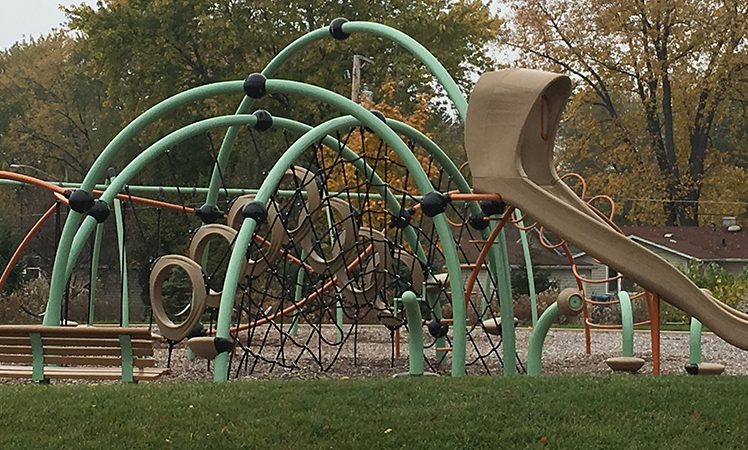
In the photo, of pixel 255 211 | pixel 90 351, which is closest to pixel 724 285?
pixel 255 211

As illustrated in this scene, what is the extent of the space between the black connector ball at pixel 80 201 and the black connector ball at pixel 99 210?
35mm

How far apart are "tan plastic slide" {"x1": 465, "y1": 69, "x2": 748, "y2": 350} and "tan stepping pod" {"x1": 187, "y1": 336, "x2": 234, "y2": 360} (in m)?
2.40

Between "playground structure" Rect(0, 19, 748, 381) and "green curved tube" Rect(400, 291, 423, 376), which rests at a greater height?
"playground structure" Rect(0, 19, 748, 381)

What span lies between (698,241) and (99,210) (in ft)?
98.4

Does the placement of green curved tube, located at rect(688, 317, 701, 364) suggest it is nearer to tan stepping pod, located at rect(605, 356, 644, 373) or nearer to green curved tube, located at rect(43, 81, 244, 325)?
tan stepping pod, located at rect(605, 356, 644, 373)

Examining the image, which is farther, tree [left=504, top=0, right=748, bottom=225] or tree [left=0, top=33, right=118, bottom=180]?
tree [left=0, top=33, right=118, bottom=180]

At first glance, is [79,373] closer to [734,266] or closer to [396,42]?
[396,42]

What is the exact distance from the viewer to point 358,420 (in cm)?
689

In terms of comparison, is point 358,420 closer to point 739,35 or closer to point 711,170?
point 739,35

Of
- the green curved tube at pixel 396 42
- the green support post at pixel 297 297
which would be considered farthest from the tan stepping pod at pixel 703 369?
the green support post at pixel 297 297

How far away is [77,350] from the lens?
8.61 m

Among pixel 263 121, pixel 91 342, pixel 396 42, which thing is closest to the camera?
pixel 91 342

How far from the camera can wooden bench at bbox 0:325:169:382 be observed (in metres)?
8.45

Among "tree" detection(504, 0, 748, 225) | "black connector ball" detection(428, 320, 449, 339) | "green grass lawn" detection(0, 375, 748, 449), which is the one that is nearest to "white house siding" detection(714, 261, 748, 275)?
"tree" detection(504, 0, 748, 225)
